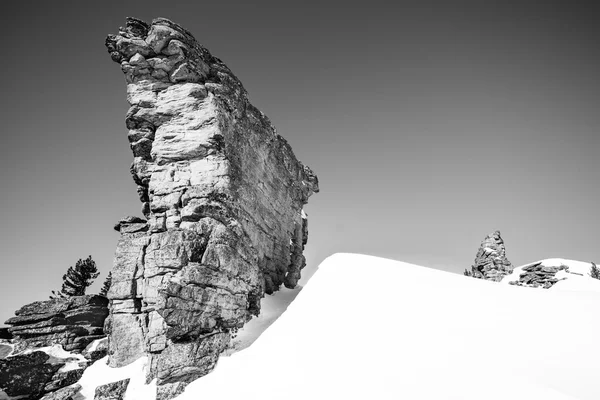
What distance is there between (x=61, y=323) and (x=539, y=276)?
62180mm

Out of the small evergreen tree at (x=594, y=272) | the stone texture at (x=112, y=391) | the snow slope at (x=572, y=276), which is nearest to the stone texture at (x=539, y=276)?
the snow slope at (x=572, y=276)

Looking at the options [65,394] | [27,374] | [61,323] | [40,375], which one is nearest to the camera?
[65,394]

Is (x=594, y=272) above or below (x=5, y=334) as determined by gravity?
below

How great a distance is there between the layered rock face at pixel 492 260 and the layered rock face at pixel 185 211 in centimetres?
4419

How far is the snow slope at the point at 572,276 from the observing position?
1444 inches

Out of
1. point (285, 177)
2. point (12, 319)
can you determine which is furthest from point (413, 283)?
point (12, 319)

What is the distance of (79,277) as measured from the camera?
3891cm

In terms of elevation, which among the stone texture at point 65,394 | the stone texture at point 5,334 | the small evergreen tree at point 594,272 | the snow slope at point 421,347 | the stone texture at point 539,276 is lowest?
the stone texture at point 539,276

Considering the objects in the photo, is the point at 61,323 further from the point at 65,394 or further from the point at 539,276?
the point at 539,276

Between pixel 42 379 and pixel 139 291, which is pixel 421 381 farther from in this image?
pixel 42 379

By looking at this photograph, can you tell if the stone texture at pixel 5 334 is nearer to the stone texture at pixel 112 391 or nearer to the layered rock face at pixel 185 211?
the layered rock face at pixel 185 211

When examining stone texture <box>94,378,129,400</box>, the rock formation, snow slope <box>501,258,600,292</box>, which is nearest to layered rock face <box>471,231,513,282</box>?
snow slope <box>501,258,600,292</box>

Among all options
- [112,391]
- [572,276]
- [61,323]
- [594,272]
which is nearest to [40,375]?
[61,323]

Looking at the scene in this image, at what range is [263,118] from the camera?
2733 centimetres
